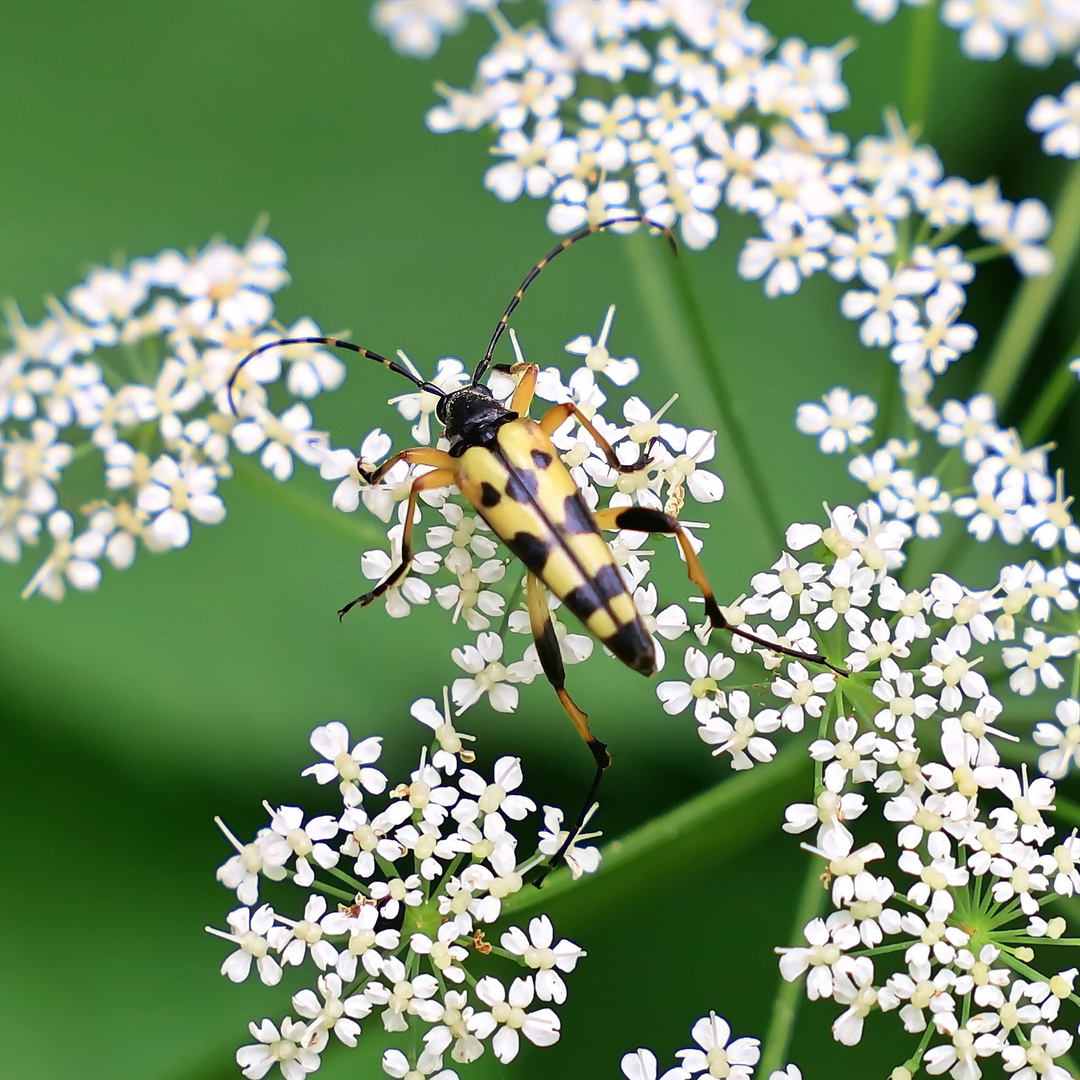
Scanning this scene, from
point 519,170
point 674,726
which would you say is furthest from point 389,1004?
point 519,170

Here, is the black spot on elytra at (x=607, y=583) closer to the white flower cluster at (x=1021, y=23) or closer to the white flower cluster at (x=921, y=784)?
the white flower cluster at (x=921, y=784)

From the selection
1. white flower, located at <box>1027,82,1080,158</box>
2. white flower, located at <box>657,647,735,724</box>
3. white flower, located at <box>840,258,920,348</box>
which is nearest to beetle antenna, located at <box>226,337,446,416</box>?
white flower, located at <box>657,647,735,724</box>

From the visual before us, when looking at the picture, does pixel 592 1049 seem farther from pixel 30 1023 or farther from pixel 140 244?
pixel 140 244

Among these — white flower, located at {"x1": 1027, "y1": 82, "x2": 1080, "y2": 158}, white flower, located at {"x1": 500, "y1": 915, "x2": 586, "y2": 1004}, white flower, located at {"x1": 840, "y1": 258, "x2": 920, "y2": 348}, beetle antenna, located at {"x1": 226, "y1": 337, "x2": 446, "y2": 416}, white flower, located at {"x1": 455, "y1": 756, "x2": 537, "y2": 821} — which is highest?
beetle antenna, located at {"x1": 226, "y1": 337, "x2": 446, "y2": 416}

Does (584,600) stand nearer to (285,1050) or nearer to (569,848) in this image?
(569,848)

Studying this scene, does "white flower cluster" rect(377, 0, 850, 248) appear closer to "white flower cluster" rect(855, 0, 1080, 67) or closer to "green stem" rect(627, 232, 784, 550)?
"green stem" rect(627, 232, 784, 550)

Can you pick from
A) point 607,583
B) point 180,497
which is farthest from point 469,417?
point 180,497

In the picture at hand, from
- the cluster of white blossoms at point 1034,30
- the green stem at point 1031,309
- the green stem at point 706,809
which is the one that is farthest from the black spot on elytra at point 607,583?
the cluster of white blossoms at point 1034,30
